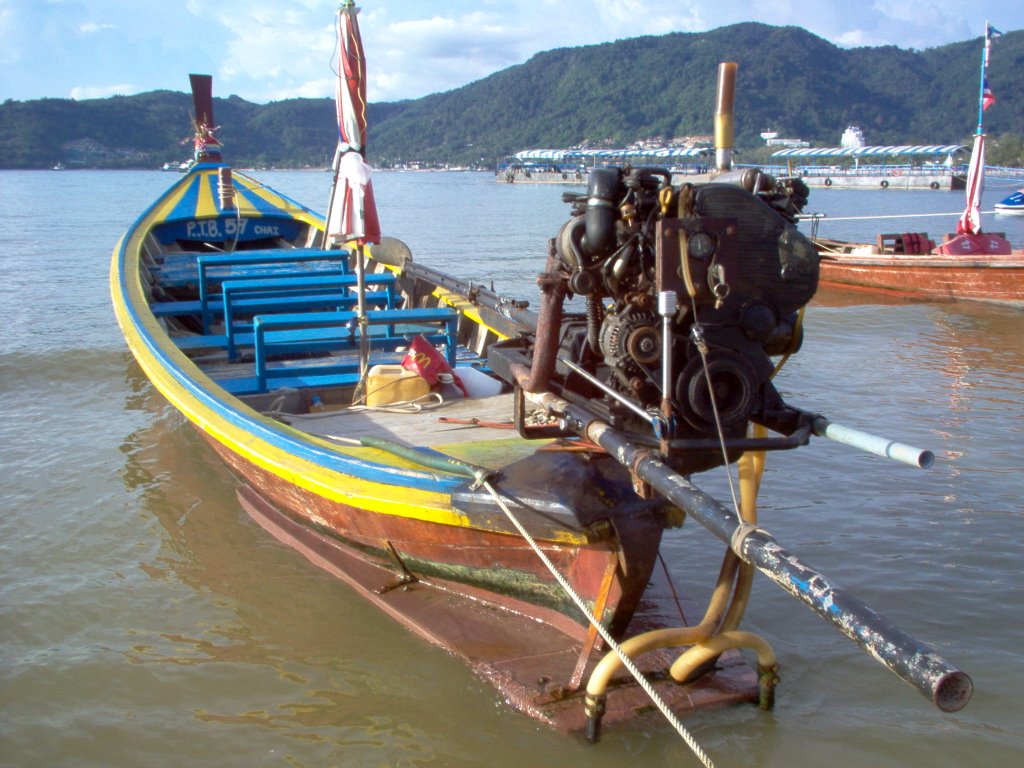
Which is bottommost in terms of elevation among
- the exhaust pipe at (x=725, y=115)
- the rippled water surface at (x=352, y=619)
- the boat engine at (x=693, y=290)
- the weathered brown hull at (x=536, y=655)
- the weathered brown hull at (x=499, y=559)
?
the rippled water surface at (x=352, y=619)

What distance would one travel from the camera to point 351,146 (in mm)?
6758

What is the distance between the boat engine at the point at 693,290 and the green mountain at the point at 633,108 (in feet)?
319

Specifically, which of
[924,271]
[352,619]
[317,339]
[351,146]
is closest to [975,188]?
[924,271]

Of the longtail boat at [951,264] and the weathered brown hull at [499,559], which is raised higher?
the longtail boat at [951,264]

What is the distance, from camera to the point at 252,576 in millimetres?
5809

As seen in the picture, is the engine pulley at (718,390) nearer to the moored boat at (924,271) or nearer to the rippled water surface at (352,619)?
the rippled water surface at (352,619)

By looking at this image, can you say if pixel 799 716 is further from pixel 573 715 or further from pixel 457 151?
pixel 457 151

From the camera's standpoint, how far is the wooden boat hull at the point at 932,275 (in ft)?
54.5

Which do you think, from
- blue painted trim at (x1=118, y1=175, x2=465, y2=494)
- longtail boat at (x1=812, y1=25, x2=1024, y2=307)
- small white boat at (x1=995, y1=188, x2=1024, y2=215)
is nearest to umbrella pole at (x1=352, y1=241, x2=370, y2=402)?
blue painted trim at (x1=118, y1=175, x2=465, y2=494)

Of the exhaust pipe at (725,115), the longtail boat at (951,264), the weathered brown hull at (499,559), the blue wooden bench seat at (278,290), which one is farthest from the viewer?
the longtail boat at (951,264)

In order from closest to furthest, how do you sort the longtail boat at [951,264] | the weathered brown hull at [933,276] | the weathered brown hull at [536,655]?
1. the weathered brown hull at [536,655]
2. the weathered brown hull at [933,276]
3. the longtail boat at [951,264]

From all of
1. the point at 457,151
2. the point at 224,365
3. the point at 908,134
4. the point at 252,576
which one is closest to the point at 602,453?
the point at 252,576

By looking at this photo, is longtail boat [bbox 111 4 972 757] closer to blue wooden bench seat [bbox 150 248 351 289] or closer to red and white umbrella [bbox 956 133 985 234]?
blue wooden bench seat [bbox 150 248 351 289]

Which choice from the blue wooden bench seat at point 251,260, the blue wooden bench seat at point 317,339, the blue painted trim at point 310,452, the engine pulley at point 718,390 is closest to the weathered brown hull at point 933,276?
the blue wooden bench seat at point 251,260
